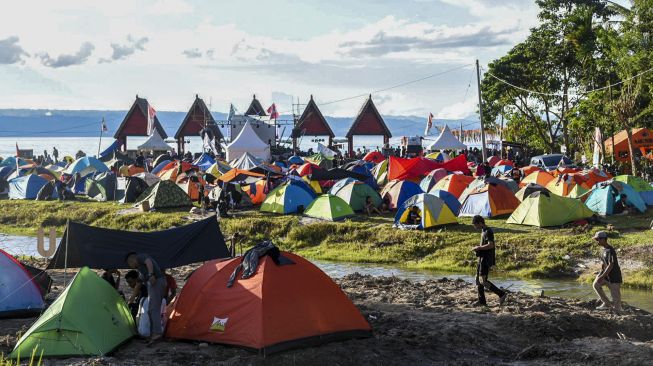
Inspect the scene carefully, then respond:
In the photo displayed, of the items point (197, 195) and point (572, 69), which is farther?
point (572, 69)

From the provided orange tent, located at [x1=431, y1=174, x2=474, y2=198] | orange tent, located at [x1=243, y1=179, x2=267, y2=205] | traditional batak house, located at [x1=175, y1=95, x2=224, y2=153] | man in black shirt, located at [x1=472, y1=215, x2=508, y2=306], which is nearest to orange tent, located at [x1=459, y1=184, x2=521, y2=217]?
orange tent, located at [x1=431, y1=174, x2=474, y2=198]

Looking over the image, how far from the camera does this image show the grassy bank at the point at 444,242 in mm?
20375

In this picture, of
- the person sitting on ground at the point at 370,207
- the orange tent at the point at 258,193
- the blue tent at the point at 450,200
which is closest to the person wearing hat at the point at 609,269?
the blue tent at the point at 450,200

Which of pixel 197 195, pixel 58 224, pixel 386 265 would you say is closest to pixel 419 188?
pixel 386 265

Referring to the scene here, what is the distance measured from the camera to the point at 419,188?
29.2m

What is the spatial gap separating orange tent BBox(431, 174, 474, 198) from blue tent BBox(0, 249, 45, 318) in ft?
57.7

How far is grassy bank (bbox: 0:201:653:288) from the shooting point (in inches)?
802

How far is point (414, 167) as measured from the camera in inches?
1411

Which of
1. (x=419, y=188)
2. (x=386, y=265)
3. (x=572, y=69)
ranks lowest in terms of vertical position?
(x=386, y=265)

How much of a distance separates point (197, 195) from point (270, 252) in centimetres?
2240

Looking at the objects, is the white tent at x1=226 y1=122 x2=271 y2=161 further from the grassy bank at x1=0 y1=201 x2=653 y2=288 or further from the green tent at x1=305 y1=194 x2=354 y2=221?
the green tent at x1=305 y1=194 x2=354 y2=221

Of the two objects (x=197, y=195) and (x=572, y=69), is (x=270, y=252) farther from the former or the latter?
(x=572, y=69)

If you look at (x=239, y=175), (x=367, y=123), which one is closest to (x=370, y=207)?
(x=239, y=175)

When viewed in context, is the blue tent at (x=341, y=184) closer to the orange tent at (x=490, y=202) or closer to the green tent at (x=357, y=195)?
the green tent at (x=357, y=195)
